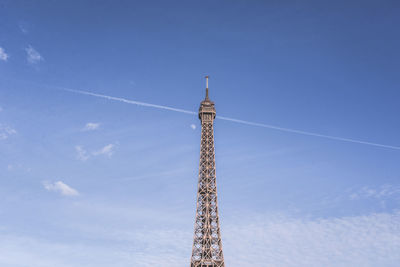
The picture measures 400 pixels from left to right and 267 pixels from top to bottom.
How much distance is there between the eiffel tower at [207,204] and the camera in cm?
8394

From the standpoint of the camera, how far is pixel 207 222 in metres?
86.6

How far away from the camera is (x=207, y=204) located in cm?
8806

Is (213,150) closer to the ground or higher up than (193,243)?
higher up

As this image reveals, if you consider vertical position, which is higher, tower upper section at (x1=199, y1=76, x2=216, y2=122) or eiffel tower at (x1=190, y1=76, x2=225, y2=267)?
tower upper section at (x1=199, y1=76, x2=216, y2=122)

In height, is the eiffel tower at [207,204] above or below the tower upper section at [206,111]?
below

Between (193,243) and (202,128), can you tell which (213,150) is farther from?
(193,243)

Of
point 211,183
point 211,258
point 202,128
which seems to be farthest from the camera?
point 202,128

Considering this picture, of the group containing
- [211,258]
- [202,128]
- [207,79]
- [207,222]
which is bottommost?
[211,258]

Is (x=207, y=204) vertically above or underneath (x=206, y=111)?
underneath

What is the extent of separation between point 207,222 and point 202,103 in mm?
30353

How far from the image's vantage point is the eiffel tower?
8394 cm

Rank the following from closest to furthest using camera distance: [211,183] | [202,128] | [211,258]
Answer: [211,258] < [211,183] < [202,128]

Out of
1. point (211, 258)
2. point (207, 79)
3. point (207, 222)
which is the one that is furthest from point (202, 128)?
point (211, 258)

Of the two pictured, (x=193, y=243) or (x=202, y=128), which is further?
(x=202, y=128)
